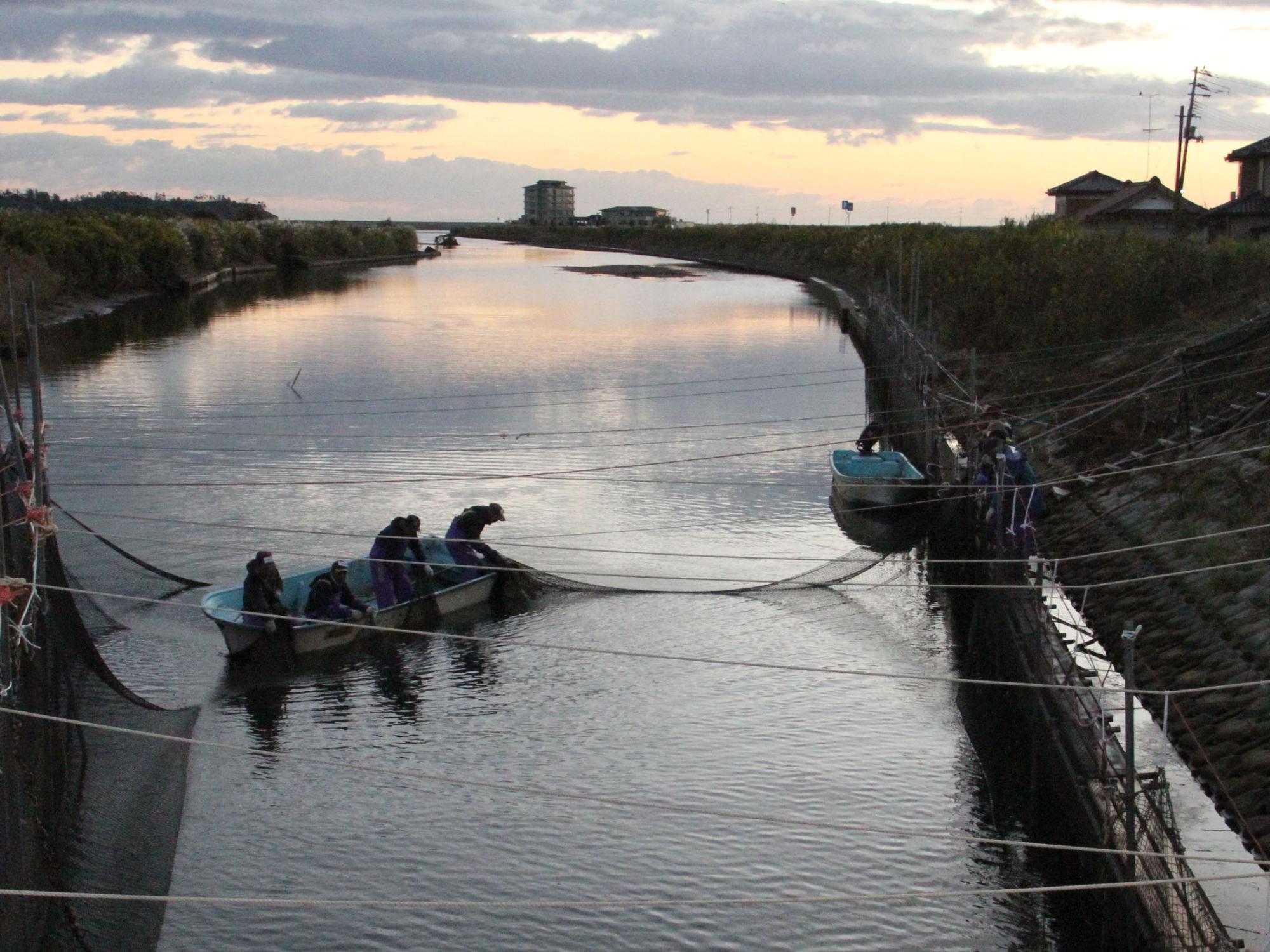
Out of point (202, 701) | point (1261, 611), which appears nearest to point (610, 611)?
point (202, 701)

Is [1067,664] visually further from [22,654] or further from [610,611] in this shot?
[22,654]

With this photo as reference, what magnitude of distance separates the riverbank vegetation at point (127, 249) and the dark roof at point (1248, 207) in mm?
36790

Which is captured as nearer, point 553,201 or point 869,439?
point 869,439

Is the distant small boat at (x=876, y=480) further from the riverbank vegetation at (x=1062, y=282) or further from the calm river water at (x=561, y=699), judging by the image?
the riverbank vegetation at (x=1062, y=282)

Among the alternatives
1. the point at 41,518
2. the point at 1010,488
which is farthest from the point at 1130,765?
the point at 41,518

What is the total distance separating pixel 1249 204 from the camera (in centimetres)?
4653

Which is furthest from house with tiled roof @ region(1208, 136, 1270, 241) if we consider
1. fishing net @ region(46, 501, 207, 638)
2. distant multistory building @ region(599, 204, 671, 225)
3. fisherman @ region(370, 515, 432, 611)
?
distant multistory building @ region(599, 204, 671, 225)

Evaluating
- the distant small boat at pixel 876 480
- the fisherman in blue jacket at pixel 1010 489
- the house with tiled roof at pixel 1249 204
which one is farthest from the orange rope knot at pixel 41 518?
the house with tiled roof at pixel 1249 204

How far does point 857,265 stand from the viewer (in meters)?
69.1

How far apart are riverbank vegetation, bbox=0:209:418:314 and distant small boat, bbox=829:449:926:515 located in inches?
978

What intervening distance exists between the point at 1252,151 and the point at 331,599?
41518 mm

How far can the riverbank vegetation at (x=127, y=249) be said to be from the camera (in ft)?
190

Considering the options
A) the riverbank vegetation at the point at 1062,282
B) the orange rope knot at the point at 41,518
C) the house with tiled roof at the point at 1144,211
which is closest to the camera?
the orange rope knot at the point at 41,518

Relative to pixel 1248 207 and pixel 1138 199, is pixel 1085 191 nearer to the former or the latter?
pixel 1138 199
